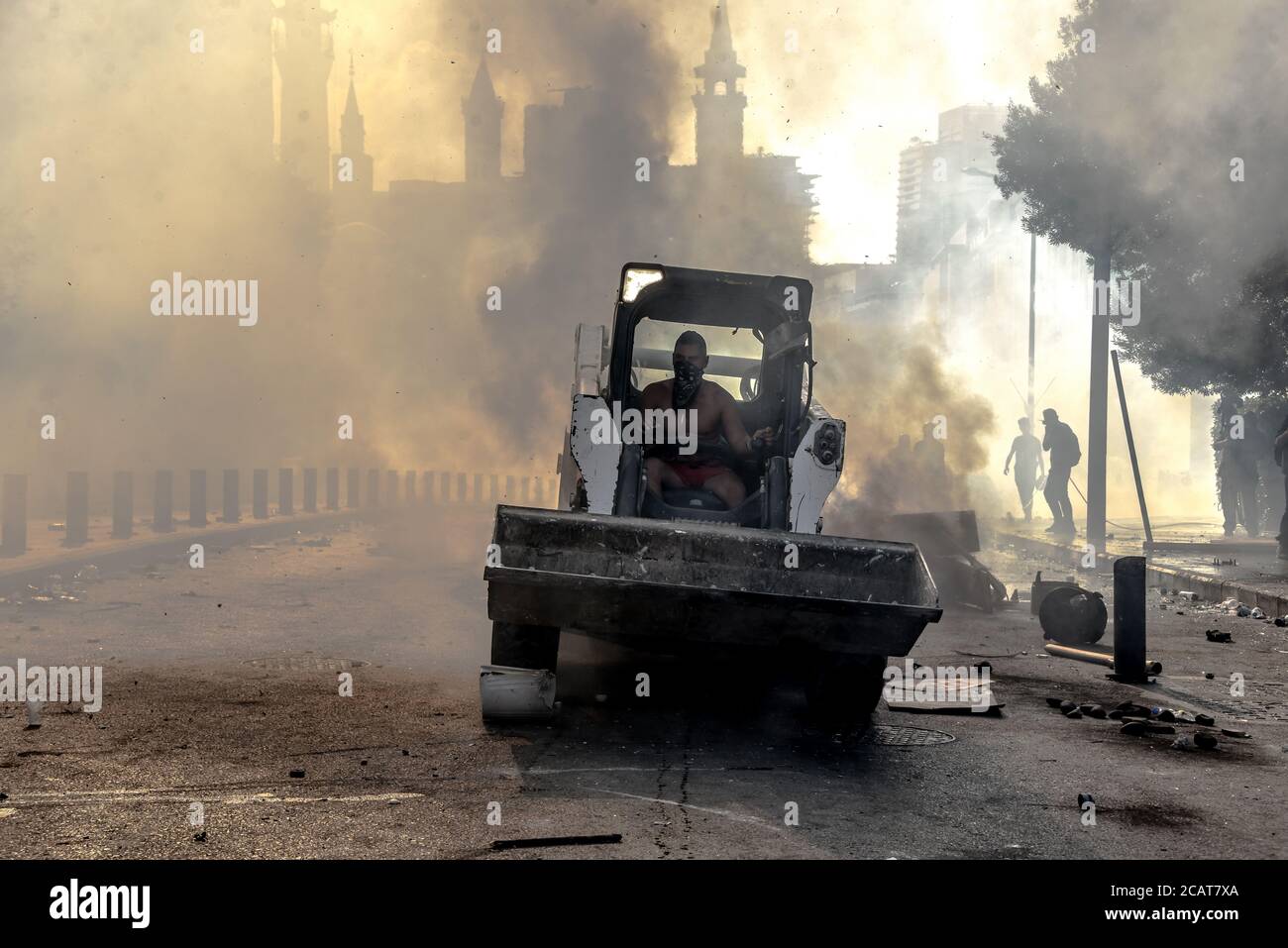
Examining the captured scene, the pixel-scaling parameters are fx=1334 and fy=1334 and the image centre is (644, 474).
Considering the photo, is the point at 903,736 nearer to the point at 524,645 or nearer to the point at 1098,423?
the point at 524,645

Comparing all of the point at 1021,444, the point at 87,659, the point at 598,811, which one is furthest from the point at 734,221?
the point at 598,811

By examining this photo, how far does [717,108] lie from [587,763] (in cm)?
3121

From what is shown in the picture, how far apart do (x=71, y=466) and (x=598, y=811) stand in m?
27.6

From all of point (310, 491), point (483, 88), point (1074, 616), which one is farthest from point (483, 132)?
point (1074, 616)

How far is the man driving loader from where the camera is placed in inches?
304

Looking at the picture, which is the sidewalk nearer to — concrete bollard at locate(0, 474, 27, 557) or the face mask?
the face mask

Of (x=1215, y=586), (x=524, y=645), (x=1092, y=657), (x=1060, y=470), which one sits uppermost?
(x=1060, y=470)

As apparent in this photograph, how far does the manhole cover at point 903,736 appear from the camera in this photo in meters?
6.39

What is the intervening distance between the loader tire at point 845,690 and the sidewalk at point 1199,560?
6997 mm

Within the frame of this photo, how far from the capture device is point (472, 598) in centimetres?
1298

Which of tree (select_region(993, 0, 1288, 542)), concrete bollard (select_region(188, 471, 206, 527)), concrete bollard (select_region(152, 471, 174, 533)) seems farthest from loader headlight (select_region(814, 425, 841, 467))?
concrete bollard (select_region(188, 471, 206, 527))

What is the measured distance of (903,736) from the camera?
6566 millimetres

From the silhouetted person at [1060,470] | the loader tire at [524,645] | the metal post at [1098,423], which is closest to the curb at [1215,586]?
the metal post at [1098,423]
